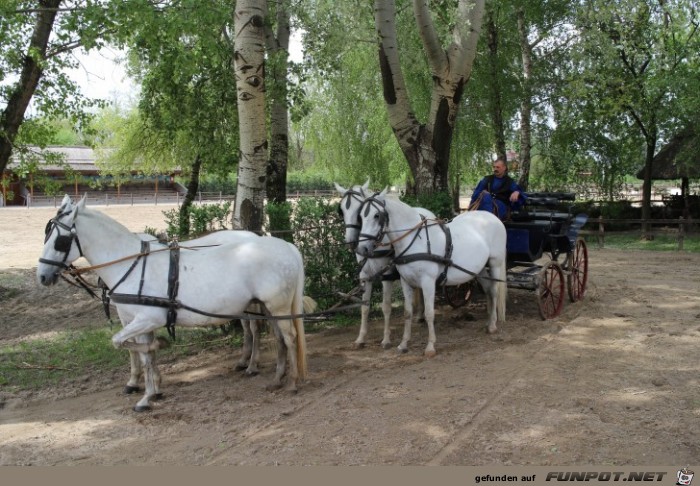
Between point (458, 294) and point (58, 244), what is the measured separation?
21.6ft

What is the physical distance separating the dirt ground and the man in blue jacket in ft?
6.04

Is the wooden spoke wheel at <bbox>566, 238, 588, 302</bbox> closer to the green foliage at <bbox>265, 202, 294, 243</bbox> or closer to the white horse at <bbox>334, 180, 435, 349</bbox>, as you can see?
the white horse at <bbox>334, 180, 435, 349</bbox>

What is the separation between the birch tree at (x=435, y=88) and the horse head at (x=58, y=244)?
692 cm

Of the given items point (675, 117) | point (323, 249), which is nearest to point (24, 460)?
point (323, 249)

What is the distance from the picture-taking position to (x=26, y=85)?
11.5m

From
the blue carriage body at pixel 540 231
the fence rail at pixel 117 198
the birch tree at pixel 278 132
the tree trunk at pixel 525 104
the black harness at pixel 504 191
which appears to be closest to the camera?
the blue carriage body at pixel 540 231

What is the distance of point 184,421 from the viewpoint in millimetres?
5363

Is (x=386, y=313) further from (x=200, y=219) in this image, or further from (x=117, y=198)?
(x=117, y=198)

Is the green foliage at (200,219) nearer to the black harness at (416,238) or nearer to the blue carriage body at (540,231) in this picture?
the black harness at (416,238)

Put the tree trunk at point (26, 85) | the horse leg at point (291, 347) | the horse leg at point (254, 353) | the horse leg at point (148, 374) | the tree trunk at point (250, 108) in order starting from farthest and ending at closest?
the tree trunk at point (26, 85) → the tree trunk at point (250, 108) → the horse leg at point (254, 353) → the horse leg at point (291, 347) → the horse leg at point (148, 374)

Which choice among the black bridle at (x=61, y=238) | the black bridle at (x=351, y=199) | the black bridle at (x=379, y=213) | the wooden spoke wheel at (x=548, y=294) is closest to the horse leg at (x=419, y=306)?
the wooden spoke wheel at (x=548, y=294)

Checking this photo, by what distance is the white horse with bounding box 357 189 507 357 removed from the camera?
23.0 ft

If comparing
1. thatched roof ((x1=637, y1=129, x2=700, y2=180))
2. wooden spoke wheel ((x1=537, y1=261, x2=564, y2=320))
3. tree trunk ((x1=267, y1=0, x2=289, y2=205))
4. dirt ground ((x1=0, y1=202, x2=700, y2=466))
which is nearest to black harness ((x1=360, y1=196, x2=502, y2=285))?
dirt ground ((x1=0, y1=202, x2=700, y2=466))

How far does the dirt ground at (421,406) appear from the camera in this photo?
455 centimetres
